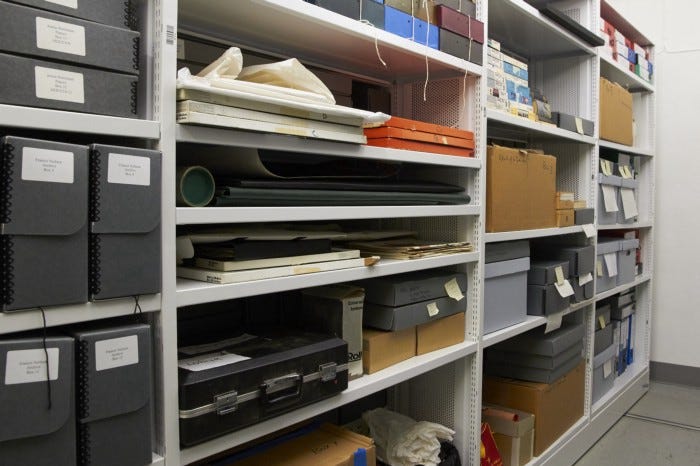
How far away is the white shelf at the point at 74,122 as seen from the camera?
2.79 ft

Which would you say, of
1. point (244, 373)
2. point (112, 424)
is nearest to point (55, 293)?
point (112, 424)

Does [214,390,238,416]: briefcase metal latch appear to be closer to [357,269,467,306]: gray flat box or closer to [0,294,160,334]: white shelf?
[0,294,160,334]: white shelf

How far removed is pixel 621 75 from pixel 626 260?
1043 millimetres

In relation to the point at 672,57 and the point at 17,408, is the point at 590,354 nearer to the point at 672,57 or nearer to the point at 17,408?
the point at 672,57

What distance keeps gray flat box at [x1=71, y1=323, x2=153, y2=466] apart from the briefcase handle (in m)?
0.26

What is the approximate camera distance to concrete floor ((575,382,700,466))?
104 inches

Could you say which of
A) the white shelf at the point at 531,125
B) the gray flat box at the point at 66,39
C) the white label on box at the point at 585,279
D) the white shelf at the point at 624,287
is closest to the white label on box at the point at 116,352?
the gray flat box at the point at 66,39

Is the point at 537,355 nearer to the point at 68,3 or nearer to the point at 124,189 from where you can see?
the point at 124,189

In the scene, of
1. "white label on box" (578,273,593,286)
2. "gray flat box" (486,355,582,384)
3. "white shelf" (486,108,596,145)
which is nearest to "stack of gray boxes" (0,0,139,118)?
"white shelf" (486,108,596,145)

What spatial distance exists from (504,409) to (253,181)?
5.43 ft

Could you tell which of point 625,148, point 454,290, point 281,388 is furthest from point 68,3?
point 625,148

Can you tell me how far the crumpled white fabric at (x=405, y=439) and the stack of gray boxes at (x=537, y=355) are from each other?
68 centimetres

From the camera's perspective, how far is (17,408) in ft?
2.83

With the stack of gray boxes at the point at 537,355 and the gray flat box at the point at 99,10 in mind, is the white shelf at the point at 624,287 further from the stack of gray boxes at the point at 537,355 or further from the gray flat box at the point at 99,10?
the gray flat box at the point at 99,10
